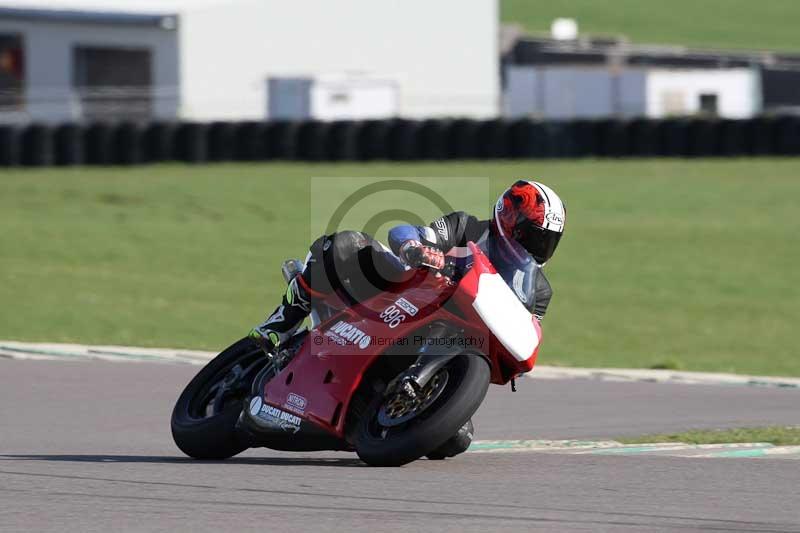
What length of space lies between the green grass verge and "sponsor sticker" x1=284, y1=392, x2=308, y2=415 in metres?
1.89

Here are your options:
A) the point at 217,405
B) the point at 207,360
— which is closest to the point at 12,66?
the point at 207,360

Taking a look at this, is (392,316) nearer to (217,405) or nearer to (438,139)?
(217,405)

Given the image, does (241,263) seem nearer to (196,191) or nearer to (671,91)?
(196,191)

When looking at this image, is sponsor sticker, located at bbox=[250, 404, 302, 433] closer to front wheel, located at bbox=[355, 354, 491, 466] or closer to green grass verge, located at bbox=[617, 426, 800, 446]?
front wheel, located at bbox=[355, 354, 491, 466]

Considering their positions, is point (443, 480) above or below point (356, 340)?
below

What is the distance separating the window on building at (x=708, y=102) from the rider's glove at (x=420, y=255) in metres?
37.3

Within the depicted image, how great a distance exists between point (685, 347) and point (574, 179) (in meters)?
12.2

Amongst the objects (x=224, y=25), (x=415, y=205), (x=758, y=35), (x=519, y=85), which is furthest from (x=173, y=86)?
(x=758, y=35)

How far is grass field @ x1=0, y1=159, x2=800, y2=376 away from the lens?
13578mm

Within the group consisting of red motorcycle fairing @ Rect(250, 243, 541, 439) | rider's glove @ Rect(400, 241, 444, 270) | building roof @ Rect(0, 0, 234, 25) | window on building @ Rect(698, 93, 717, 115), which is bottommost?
red motorcycle fairing @ Rect(250, 243, 541, 439)

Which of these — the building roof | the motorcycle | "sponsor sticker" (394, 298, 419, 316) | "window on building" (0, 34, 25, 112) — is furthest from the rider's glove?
"window on building" (0, 34, 25, 112)

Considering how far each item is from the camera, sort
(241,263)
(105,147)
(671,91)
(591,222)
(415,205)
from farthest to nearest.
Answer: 1. (671,91)
2. (105,147)
3. (415,205)
4. (591,222)
5. (241,263)

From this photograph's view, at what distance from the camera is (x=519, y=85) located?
44125mm

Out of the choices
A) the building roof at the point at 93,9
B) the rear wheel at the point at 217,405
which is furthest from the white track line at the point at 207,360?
the building roof at the point at 93,9
